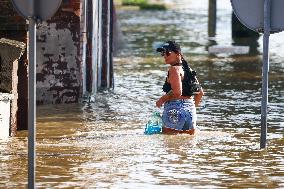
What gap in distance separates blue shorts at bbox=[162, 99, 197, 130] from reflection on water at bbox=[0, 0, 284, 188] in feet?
0.67

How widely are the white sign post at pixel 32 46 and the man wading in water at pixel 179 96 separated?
4182 millimetres

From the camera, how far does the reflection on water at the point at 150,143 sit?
37.2ft

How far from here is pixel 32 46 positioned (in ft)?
31.9

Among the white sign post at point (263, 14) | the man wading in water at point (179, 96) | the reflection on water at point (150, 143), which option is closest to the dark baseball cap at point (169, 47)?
the man wading in water at point (179, 96)

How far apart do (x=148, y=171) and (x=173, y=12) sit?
37835mm

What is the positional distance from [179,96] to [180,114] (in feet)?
0.76

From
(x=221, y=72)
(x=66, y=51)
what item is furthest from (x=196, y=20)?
(x=66, y=51)

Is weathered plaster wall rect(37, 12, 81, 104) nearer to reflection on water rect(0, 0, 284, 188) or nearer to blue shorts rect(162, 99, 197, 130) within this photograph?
reflection on water rect(0, 0, 284, 188)

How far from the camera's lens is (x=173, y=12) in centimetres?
4928

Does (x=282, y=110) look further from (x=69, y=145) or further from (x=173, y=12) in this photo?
(x=173, y=12)

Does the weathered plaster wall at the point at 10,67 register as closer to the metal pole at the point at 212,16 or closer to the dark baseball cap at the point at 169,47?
the dark baseball cap at the point at 169,47

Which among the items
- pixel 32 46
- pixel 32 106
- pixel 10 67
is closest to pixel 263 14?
pixel 10 67

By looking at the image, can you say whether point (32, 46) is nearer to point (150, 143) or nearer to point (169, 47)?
point (150, 143)

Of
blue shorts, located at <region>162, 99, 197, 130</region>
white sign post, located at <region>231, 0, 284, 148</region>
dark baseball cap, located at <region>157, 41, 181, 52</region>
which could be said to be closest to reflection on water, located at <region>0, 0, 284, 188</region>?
blue shorts, located at <region>162, 99, 197, 130</region>
